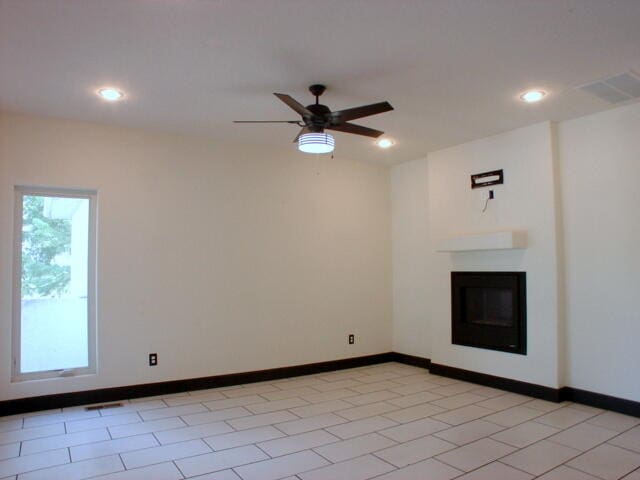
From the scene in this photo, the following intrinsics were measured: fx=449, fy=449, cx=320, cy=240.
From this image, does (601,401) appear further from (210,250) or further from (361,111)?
(210,250)

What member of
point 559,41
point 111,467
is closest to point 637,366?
point 559,41

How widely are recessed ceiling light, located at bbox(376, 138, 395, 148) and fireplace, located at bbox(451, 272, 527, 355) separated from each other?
1.60 m

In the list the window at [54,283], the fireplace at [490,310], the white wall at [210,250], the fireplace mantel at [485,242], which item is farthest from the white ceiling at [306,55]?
the fireplace at [490,310]

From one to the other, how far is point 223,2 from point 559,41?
1950 millimetres

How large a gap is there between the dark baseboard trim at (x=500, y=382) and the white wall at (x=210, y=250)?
1.00 meters

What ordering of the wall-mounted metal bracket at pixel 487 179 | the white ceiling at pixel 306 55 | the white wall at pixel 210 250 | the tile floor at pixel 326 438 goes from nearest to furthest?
the white ceiling at pixel 306 55 → the tile floor at pixel 326 438 → the white wall at pixel 210 250 → the wall-mounted metal bracket at pixel 487 179

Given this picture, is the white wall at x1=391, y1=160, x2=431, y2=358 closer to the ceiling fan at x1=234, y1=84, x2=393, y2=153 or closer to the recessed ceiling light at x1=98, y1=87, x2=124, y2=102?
the ceiling fan at x1=234, y1=84, x2=393, y2=153

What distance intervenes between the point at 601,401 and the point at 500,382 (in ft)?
2.90

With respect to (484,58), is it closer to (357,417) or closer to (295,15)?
(295,15)

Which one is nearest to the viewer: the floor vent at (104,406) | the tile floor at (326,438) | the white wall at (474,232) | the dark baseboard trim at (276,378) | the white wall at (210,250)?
the tile floor at (326,438)

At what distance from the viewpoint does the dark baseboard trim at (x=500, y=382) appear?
13.4ft

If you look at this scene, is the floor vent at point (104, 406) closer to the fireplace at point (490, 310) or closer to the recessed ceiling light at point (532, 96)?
the fireplace at point (490, 310)

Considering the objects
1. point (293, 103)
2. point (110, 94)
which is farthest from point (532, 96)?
point (110, 94)

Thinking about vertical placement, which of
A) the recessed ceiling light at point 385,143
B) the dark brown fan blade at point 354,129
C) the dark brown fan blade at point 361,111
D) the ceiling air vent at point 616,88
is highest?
the ceiling air vent at point 616,88
